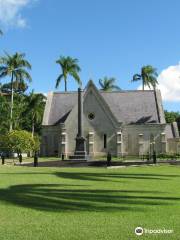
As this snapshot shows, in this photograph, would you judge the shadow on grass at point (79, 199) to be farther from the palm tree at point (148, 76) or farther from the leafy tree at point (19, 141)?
the palm tree at point (148, 76)

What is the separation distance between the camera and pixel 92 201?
13.1m

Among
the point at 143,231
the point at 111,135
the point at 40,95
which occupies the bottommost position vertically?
the point at 143,231

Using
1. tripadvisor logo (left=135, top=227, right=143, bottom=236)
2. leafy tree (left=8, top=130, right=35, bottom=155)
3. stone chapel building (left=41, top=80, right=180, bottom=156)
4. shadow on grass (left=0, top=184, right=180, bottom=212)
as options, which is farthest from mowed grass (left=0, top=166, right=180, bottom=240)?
stone chapel building (left=41, top=80, right=180, bottom=156)

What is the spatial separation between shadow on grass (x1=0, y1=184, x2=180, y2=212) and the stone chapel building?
51729mm

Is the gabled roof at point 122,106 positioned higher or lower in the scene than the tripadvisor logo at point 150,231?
higher

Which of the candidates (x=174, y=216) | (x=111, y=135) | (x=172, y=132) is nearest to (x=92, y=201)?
(x=174, y=216)

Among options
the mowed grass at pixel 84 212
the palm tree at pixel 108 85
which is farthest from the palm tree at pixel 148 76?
the mowed grass at pixel 84 212

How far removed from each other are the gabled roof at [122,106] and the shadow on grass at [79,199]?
53763 mm

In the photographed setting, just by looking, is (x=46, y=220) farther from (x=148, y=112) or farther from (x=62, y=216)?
(x=148, y=112)

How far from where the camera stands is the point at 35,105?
236 ft

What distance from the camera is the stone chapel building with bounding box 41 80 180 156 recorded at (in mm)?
68312

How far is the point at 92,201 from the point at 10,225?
3.82 metres

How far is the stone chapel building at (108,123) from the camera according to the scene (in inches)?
2689

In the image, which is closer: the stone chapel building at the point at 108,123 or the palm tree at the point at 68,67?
the stone chapel building at the point at 108,123
